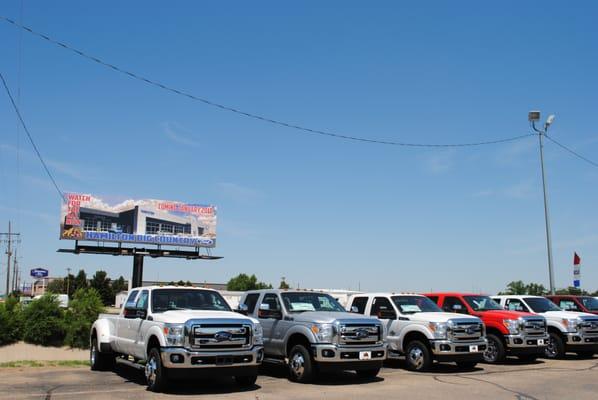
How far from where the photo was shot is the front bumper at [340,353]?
12.9m

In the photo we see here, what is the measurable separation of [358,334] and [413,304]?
159 inches

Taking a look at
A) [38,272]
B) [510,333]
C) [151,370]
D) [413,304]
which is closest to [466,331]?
[413,304]

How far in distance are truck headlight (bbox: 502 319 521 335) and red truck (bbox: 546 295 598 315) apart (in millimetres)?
5413

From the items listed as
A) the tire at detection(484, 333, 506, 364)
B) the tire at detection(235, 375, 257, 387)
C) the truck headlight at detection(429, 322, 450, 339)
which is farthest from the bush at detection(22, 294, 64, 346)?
the tire at detection(484, 333, 506, 364)

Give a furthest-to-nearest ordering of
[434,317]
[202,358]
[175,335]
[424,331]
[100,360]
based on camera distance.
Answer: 1. [434,317]
2. [424,331]
3. [100,360]
4. [175,335]
5. [202,358]

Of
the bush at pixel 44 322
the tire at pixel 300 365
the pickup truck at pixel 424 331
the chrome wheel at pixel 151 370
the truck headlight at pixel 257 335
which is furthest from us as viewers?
the bush at pixel 44 322

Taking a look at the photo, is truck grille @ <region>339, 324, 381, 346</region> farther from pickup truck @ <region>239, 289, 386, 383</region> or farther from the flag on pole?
the flag on pole

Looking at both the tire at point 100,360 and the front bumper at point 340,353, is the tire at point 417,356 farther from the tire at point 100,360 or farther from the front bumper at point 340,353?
the tire at point 100,360

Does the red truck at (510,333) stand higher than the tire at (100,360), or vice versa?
the red truck at (510,333)

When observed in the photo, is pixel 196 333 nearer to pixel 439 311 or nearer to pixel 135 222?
pixel 439 311

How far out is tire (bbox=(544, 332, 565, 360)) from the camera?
1934 centimetres

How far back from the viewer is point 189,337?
11.3 m

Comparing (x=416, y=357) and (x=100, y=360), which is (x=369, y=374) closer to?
(x=416, y=357)

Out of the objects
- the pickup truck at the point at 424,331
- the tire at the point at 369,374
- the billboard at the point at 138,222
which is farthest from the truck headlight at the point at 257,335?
the billboard at the point at 138,222
